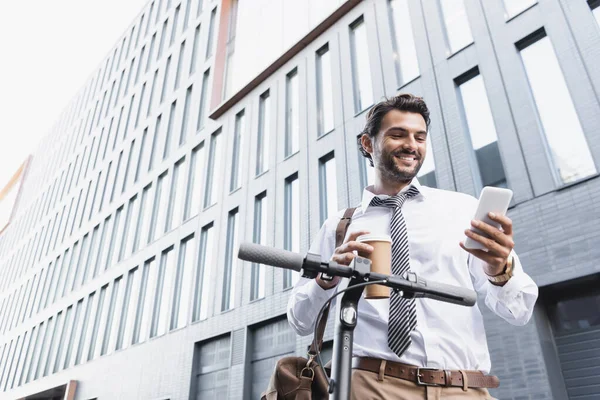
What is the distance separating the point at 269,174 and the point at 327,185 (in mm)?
2508

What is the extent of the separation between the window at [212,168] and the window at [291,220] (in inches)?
147

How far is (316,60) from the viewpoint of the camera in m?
14.1

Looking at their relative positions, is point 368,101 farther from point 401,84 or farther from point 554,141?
point 554,141

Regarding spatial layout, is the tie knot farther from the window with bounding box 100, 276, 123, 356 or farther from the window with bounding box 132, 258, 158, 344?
the window with bounding box 100, 276, 123, 356

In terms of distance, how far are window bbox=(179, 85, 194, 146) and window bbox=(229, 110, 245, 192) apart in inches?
143

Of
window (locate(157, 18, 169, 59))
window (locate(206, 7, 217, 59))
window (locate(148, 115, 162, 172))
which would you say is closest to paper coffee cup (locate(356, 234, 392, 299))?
window (locate(206, 7, 217, 59))

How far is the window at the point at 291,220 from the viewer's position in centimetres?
1178

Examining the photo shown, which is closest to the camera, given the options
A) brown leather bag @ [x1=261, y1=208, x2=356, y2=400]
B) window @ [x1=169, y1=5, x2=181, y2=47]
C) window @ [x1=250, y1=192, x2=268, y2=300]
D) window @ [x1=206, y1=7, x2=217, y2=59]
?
brown leather bag @ [x1=261, y1=208, x2=356, y2=400]

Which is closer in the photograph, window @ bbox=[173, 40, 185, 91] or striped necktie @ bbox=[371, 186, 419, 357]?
striped necktie @ bbox=[371, 186, 419, 357]

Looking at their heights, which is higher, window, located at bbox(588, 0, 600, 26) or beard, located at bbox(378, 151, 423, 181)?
window, located at bbox(588, 0, 600, 26)

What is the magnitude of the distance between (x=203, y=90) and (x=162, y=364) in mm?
10911

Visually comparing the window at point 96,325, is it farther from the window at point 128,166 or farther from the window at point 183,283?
the window at point 183,283

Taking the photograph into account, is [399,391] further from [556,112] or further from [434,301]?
[556,112]

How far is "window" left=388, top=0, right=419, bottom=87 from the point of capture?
1088 centimetres
